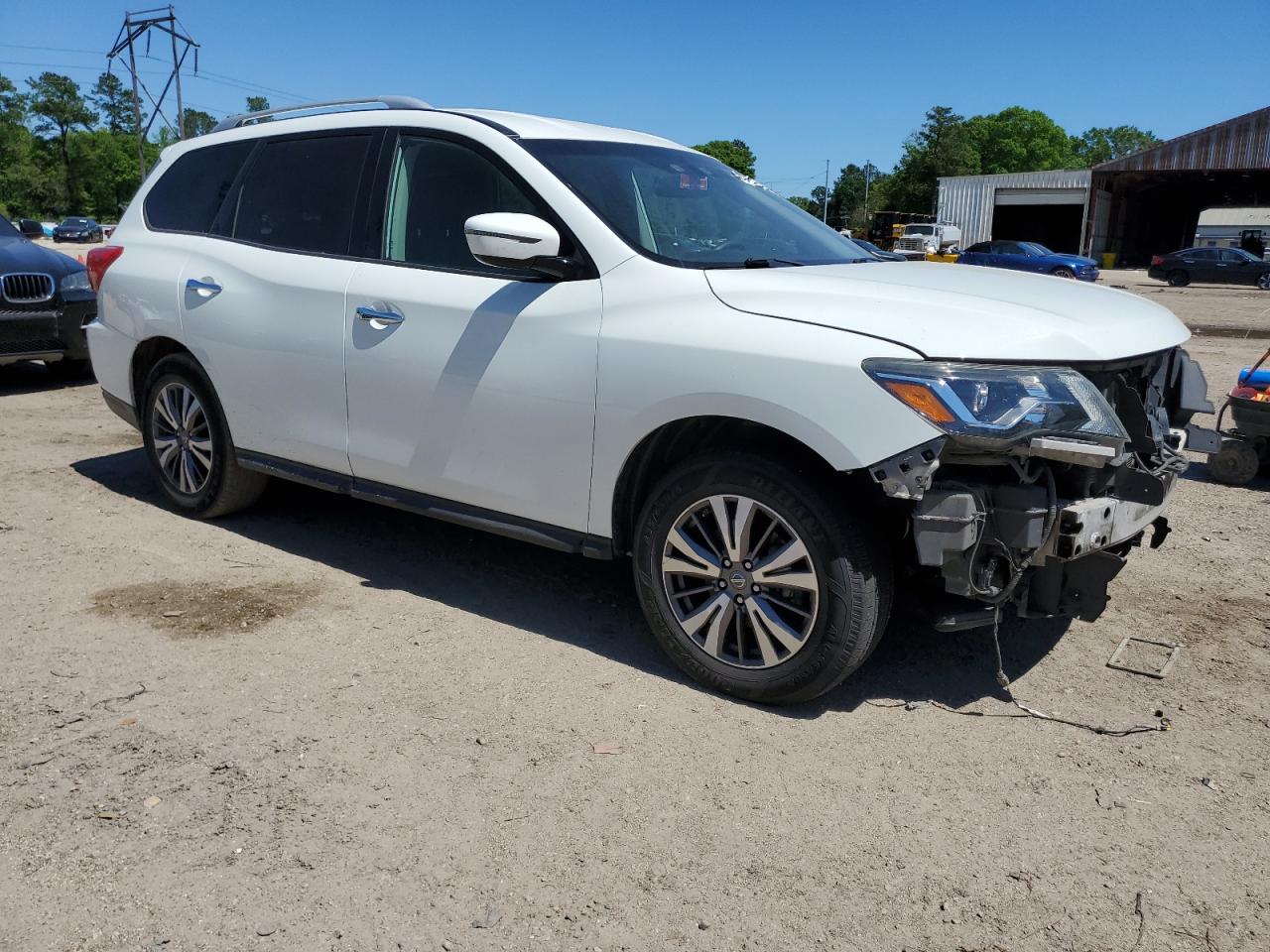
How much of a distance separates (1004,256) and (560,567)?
34.2 m

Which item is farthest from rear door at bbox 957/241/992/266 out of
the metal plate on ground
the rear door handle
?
the rear door handle

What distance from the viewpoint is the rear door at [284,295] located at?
4617 millimetres

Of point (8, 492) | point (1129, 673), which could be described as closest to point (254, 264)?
point (8, 492)

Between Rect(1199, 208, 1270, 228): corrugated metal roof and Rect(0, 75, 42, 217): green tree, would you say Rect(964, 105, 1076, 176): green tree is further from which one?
Rect(0, 75, 42, 217): green tree

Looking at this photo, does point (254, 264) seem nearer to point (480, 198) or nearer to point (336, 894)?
point (480, 198)

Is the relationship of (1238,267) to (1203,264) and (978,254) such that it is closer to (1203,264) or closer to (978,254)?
(1203,264)

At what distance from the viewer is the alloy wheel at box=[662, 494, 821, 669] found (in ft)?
11.4

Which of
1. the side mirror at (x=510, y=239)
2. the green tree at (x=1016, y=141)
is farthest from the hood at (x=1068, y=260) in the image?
the green tree at (x=1016, y=141)

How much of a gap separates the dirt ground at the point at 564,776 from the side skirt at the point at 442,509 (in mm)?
431

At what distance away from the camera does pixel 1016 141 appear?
12700cm

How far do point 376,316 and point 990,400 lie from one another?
2.48 m

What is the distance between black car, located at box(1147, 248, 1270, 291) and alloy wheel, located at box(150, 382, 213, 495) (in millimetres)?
38248

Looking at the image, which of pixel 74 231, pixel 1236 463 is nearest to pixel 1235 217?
pixel 1236 463

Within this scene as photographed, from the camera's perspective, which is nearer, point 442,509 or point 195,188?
point 442,509
